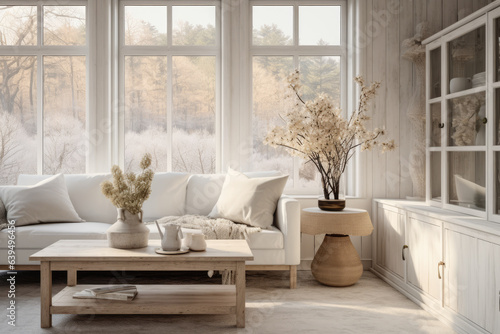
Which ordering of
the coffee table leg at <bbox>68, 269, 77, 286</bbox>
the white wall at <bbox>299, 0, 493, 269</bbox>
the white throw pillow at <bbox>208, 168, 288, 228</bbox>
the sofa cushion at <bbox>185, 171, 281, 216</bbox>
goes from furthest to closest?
the white wall at <bbox>299, 0, 493, 269</bbox> < the sofa cushion at <bbox>185, 171, 281, 216</bbox> < the white throw pillow at <bbox>208, 168, 288, 228</bbox> < the coffee table leg at <bbox>68, 269, 77, 286</bbox>

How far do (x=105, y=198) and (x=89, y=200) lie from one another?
0.46 ft

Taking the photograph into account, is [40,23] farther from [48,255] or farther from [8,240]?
[48,255]

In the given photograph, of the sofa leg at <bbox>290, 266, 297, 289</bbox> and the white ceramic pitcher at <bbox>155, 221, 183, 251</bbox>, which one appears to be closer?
the white ceramic pitcher at <bbox>155, 221, 183, 251</bbox>

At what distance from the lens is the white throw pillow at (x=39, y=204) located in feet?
11.8

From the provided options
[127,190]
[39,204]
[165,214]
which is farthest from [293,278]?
[39,204]

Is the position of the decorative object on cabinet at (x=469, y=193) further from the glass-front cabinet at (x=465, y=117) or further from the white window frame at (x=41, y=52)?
the white window frame at (x=41, y=52)

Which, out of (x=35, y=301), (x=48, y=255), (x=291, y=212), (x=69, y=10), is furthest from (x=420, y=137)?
(x=69, y=10)

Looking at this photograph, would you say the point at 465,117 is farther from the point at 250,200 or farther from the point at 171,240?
the point at 171,240

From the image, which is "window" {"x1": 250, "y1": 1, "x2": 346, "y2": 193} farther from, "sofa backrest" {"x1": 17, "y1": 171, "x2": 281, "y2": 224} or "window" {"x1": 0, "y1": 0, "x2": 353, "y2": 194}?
"sofa backrest" {"x1": 17, "y1": 171, "x2": 281, "y2": 224}

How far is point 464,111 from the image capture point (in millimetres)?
2926

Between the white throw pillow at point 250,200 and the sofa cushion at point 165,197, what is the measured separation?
0.36m

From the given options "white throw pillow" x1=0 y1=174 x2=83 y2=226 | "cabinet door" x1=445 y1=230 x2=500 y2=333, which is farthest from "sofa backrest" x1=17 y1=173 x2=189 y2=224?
"cabinet door" x1=445 y1=230 x2=500 y2=333

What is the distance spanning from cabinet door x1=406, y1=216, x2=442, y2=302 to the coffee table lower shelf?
1307mm

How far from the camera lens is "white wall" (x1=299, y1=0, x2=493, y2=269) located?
167 inches
